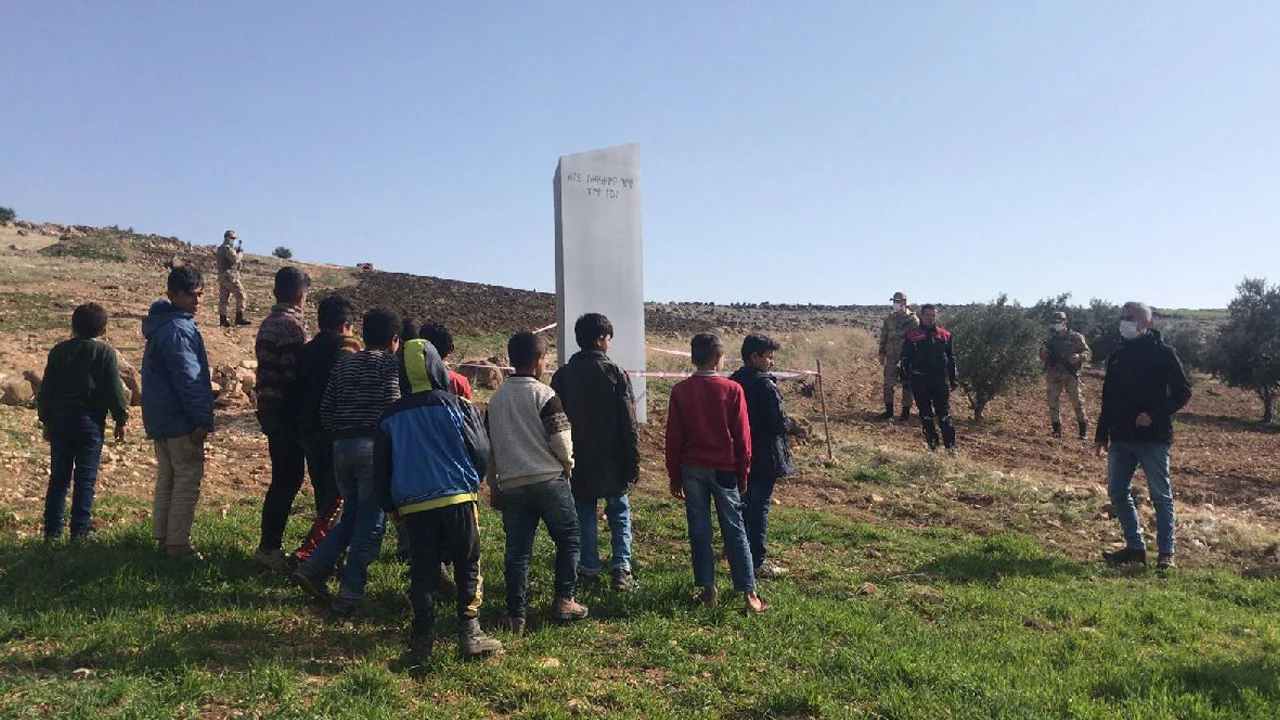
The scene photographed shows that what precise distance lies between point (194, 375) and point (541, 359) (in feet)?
7.03

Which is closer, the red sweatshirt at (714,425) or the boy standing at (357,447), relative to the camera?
the boy standing at (357,447)

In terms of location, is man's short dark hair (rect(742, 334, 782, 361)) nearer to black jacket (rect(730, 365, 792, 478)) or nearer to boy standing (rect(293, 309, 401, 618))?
black jacket (rect(730, 365, 792, 478))

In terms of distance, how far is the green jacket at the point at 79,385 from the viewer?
563 cm

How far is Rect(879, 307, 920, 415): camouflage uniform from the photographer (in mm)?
14539

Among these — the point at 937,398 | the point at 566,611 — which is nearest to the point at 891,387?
the point at 937,398

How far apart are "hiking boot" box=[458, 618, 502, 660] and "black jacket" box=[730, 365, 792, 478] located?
7.20 ft

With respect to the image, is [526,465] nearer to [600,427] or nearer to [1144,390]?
[600,427]

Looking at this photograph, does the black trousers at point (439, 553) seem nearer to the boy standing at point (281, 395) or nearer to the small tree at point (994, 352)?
the boy standing at point (281, 395)

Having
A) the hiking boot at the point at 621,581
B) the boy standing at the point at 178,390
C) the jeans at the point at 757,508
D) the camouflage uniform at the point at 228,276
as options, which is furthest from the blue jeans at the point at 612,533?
the camouflage uniform at the point at 228,276

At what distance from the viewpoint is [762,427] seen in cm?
557

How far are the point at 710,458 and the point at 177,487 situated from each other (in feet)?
10.7

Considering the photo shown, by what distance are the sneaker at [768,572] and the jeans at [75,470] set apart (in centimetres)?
462

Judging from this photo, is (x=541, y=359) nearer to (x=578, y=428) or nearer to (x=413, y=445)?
(x=578, y=428)

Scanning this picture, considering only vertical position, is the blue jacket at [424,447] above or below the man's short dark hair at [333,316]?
below
